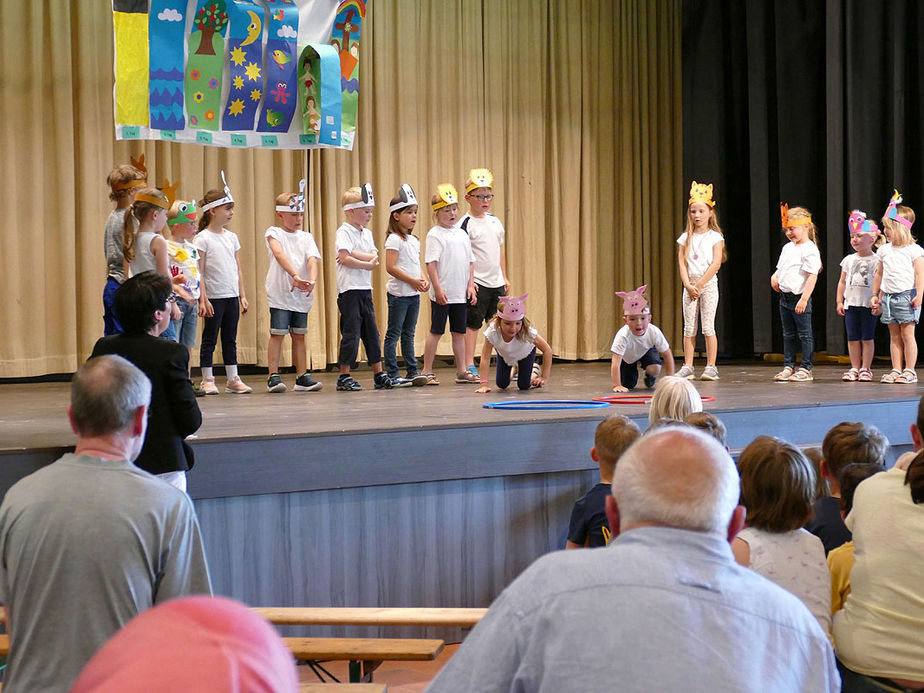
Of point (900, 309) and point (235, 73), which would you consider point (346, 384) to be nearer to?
point (235, 73)

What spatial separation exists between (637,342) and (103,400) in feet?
15.3

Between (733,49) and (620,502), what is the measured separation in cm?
946

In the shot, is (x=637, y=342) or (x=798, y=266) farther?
(x=798, y=266)

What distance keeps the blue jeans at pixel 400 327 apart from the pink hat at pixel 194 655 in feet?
19.8

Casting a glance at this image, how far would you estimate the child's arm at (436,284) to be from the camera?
267 inches

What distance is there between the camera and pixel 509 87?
394 inches

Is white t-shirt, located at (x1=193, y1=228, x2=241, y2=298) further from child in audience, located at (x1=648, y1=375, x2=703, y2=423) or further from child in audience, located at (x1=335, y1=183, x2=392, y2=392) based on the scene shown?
A: child in audience, located at (x1=648, y1=375, x2=703, y2=423)

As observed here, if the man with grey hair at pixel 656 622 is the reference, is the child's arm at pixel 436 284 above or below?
above

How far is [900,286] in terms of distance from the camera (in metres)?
6.75

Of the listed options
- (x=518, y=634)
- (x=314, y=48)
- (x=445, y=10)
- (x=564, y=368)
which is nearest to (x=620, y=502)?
(x=518, y=634)

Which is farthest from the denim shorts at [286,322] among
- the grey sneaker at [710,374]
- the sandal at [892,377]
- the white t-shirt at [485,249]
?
the sandal at [892,377]

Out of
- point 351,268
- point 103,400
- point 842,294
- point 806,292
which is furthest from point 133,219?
point 842,294

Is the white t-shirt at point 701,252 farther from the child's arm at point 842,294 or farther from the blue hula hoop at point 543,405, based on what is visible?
the blue hula hoop at point 543,405

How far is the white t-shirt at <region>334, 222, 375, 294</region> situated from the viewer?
646 cm
